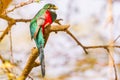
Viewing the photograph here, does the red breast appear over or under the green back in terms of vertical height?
over

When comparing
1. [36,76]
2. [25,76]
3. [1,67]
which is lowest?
[36,76]

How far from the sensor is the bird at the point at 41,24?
6.69ft

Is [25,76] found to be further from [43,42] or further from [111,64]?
[111,64]

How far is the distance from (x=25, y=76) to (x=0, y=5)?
41 cm

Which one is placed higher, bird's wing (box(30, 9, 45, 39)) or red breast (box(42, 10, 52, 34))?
red breast (box(42, 10, 52, 34))

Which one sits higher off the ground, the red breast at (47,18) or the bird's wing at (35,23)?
the red breast at (47,18)

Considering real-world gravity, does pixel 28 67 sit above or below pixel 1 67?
below

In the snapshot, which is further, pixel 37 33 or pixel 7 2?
pixel 7 2

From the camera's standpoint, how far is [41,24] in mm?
2111

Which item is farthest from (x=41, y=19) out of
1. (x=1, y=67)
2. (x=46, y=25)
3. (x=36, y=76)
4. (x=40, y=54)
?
(x=36, y=76)

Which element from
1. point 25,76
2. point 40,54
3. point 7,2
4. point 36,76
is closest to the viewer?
point 40,54

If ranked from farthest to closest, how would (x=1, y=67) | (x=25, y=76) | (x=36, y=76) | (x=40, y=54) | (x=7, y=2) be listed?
(x=36, y=76)
(x=7, y=2)
(x=25, y=76)
(x=40, y=54)
(x=1, y=67)

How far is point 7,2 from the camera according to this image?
2350 mm

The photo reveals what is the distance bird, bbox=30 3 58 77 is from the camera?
2039 mm
